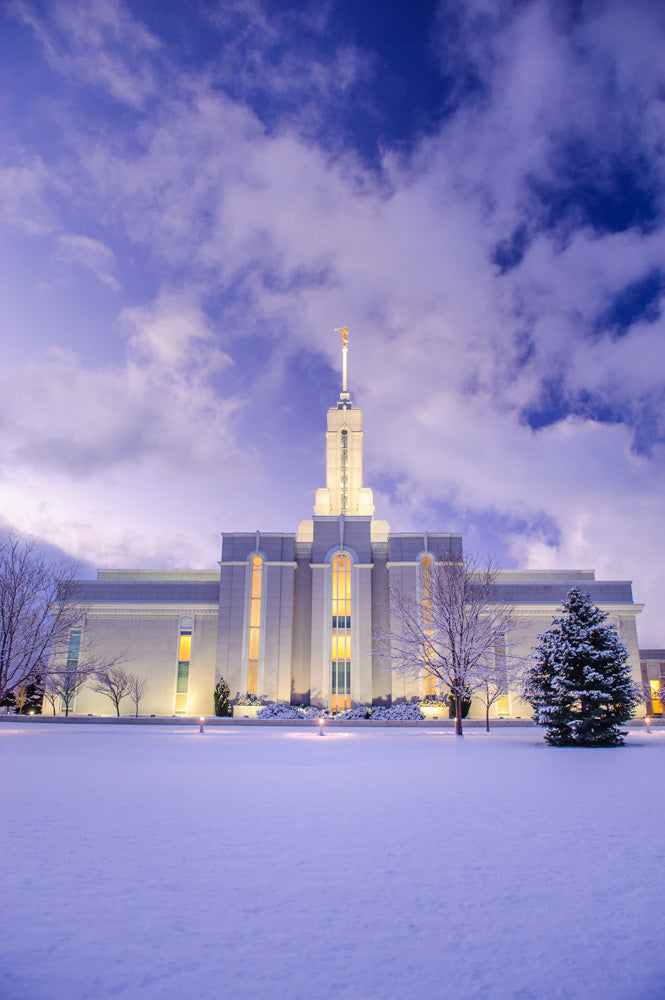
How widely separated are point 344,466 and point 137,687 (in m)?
26.9

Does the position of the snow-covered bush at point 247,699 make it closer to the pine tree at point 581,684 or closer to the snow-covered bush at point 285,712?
the snow-covered bush at point 285,712

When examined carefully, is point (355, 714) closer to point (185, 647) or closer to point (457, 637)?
point (457, 637)

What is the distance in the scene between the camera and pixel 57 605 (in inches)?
1236

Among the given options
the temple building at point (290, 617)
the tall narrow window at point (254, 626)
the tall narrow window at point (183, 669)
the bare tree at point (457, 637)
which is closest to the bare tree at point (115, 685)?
the temple building at point (290, 617)

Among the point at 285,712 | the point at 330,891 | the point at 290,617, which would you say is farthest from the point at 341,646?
the point at 330,891

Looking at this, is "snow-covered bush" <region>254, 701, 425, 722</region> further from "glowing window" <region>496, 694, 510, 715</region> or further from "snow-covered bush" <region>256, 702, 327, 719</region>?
"glowing window" <region>496, 694, 510, 715</region>

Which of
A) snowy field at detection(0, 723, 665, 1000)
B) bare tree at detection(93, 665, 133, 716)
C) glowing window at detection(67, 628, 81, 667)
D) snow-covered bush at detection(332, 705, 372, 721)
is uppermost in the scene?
glowing window at detection(67, 628, 81, 667)

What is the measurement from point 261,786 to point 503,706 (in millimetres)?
35104

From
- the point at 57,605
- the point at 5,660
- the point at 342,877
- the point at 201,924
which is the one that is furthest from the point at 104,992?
the point at 57,605

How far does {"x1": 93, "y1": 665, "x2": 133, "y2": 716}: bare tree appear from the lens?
3984 centimetres

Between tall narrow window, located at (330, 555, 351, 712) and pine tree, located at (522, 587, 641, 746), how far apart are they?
801 inches

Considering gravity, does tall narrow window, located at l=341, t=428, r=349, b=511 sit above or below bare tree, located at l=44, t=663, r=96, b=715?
above

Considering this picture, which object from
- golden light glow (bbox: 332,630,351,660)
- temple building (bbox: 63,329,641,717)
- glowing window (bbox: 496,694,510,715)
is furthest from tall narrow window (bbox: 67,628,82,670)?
glowing window (bbox: 496,694,510,715)

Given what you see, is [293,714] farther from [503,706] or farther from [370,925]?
[370,925]
